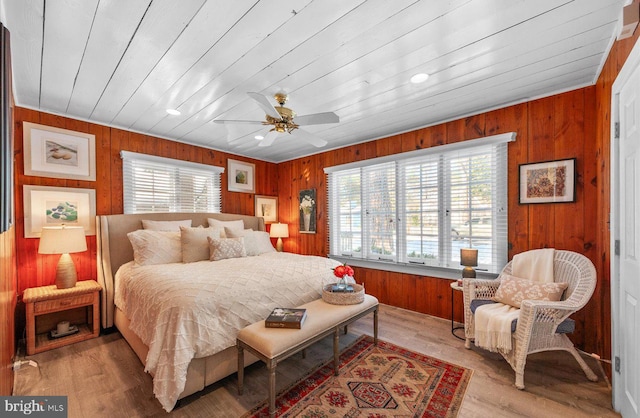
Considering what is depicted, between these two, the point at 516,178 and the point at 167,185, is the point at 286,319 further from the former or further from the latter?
the point at 167,185

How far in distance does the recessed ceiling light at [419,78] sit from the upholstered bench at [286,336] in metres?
2.07

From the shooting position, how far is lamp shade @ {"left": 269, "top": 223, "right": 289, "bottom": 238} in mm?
5051

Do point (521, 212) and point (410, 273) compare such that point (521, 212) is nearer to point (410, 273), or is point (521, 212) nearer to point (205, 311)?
point (410, 273)

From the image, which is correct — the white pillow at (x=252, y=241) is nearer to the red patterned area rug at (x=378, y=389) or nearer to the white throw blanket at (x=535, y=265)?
the red patterned area rug at (x=378, y=389)

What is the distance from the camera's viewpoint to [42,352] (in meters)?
2.56

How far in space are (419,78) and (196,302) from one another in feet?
8.20

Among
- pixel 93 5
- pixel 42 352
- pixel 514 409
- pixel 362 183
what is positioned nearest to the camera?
pixel 93 5

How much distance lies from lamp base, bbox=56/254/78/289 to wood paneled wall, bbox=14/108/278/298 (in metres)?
0.30

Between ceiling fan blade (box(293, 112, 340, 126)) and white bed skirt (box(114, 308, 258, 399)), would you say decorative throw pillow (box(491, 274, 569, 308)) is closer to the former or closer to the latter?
ceiling fan blade (box(293, 112, 340, 126))

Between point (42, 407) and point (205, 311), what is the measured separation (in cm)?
102

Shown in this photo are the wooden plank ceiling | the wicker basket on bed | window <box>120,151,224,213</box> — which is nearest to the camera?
the wooden plank ceiling

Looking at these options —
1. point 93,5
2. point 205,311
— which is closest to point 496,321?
point 205,311

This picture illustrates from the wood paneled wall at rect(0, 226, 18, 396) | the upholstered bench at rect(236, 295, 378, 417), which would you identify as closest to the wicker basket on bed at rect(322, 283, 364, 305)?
the upholstered bench at rect(236, 295, 378, 417)

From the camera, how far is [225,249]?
3314mm
